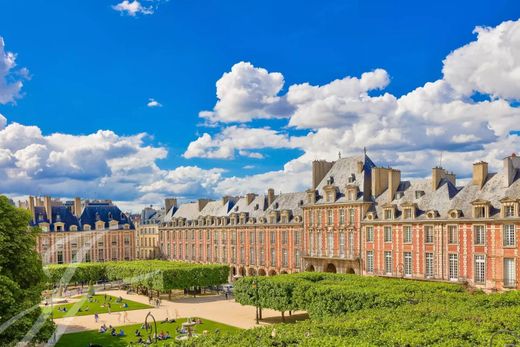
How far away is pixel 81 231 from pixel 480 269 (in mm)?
78139

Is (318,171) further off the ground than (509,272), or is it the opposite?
(318,171)

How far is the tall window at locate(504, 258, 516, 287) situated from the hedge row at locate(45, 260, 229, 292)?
34.8 metres

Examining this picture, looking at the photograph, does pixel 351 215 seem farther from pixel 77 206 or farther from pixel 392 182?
pixel 77 206

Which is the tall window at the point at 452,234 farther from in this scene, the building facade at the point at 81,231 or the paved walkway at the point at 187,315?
the building facade at the point at 81,231

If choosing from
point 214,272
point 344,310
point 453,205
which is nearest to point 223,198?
point 214,272


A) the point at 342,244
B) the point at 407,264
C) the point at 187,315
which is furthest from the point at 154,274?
the point at 407,264

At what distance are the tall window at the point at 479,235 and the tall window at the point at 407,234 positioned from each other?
7332 mm

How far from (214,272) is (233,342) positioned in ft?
158

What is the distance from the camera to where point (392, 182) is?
58.7 meters

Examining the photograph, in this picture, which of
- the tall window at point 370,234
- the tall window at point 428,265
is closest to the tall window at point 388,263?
the tall window at point 370,234

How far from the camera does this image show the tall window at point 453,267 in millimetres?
50031

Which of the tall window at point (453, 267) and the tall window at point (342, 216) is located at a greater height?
the tall window at point (342, 216)

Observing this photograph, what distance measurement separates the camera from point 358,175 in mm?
63250

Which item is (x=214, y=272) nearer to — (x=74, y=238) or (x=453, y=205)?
(x=453, y=205)
